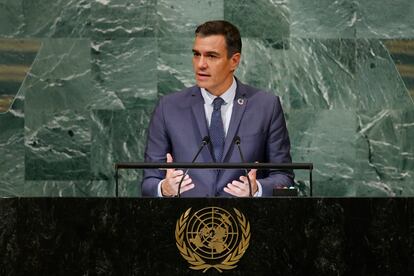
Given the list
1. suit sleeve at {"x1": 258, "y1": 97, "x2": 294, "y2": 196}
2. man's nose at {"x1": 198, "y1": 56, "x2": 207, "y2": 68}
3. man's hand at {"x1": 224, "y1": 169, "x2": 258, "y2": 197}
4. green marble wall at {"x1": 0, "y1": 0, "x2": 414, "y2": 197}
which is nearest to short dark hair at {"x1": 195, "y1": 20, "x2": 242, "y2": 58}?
man's nose at {"x1": 198, "y1": 56, "x2": 207, "y2": 68}

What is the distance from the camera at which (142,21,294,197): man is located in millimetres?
5426

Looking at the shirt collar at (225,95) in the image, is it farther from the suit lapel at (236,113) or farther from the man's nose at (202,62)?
the man's nose at (202,62)

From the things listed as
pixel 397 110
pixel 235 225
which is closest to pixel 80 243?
pixel 235 225

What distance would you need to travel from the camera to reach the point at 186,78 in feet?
23.9

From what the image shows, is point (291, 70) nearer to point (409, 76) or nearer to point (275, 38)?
point (275, 38)

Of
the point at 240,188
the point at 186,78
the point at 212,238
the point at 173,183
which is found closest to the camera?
the point at 212,238

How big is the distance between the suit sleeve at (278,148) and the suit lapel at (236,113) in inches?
6.7

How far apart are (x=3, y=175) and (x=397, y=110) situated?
9.03 feet

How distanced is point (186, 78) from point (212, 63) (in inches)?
→ 66.8

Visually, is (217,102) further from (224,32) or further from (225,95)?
(224,32)

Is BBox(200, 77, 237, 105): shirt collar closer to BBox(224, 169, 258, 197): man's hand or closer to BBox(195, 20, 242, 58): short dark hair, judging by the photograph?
BBox(195, 20, 242, 58): short dark hair

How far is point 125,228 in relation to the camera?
4074mm

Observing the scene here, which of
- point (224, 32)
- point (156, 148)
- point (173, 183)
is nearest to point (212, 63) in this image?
point (224, 32)

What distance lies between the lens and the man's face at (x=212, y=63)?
5.58 metres
